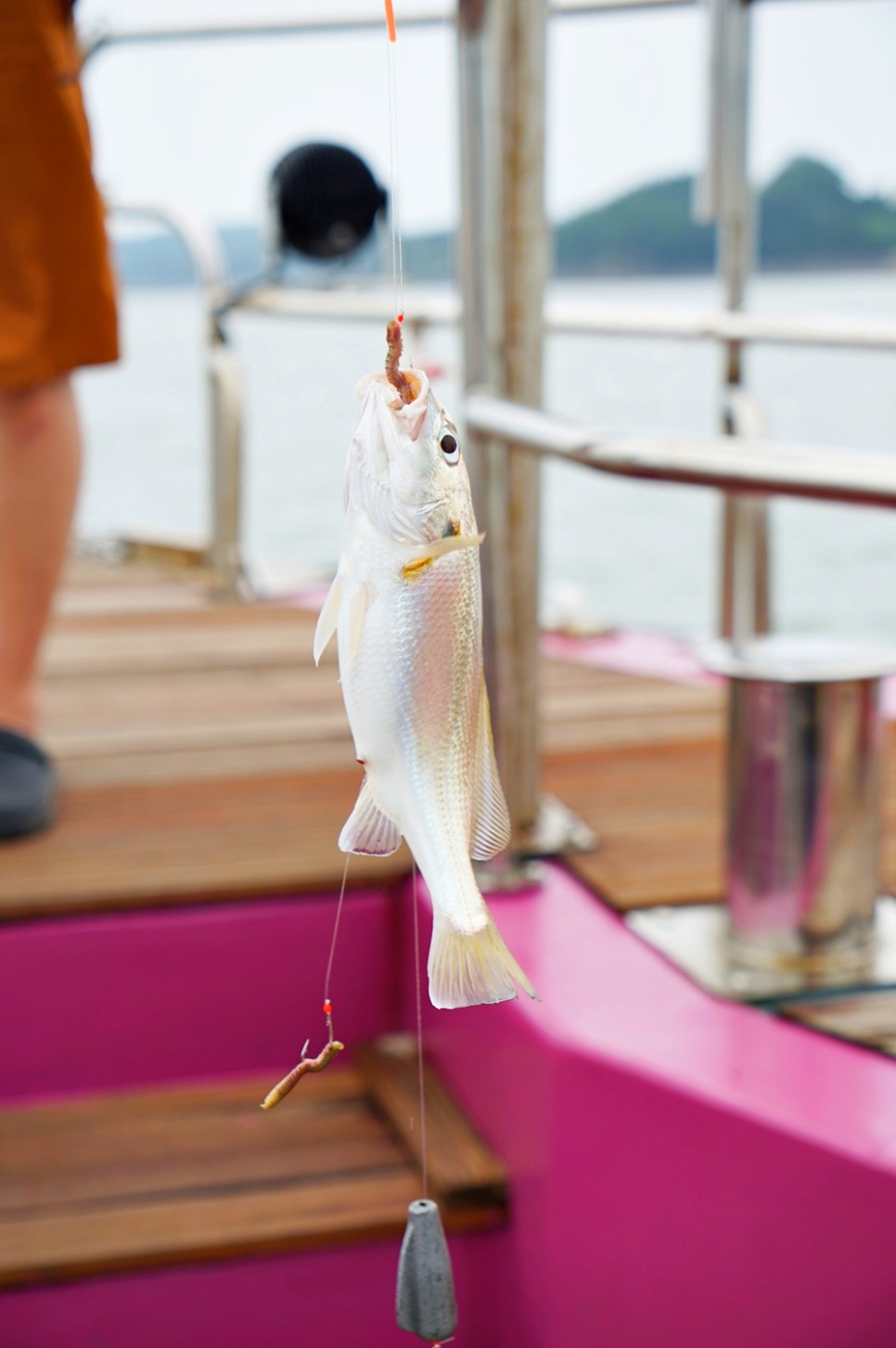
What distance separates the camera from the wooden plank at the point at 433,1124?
1.10 meters

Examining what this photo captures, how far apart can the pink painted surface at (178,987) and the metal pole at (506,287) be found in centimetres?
23

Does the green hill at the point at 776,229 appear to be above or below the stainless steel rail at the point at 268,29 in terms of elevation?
below

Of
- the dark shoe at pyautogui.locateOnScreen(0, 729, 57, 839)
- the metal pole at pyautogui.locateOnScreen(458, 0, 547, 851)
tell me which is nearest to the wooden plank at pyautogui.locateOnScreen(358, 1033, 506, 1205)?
the metal pole at pyautogui.locateOnScreen(458, 0, 547, 851)

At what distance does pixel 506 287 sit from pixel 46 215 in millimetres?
435

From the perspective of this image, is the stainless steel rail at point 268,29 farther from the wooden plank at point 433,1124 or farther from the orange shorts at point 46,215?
the wooden plank at point 433,1124

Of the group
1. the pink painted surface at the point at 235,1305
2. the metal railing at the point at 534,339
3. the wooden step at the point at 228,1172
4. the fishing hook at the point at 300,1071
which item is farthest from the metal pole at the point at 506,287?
the fishing hook at the point at 300,1071

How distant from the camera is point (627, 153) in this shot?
253 centimetres

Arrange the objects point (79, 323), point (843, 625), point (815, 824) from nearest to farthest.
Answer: point (815, 824) < point (79, 323) < point (843, 625)

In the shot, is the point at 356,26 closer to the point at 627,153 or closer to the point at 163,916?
the point at 627,153

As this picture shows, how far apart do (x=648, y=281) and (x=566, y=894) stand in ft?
2.14

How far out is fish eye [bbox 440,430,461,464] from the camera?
1.20 ft

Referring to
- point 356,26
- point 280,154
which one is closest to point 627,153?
point 356,26

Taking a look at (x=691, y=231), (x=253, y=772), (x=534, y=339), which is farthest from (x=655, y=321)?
(x=253, y=772)

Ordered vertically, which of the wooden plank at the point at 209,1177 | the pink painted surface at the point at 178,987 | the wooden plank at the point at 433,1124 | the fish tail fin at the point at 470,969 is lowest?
the wooden plank at the point at 209,1177
